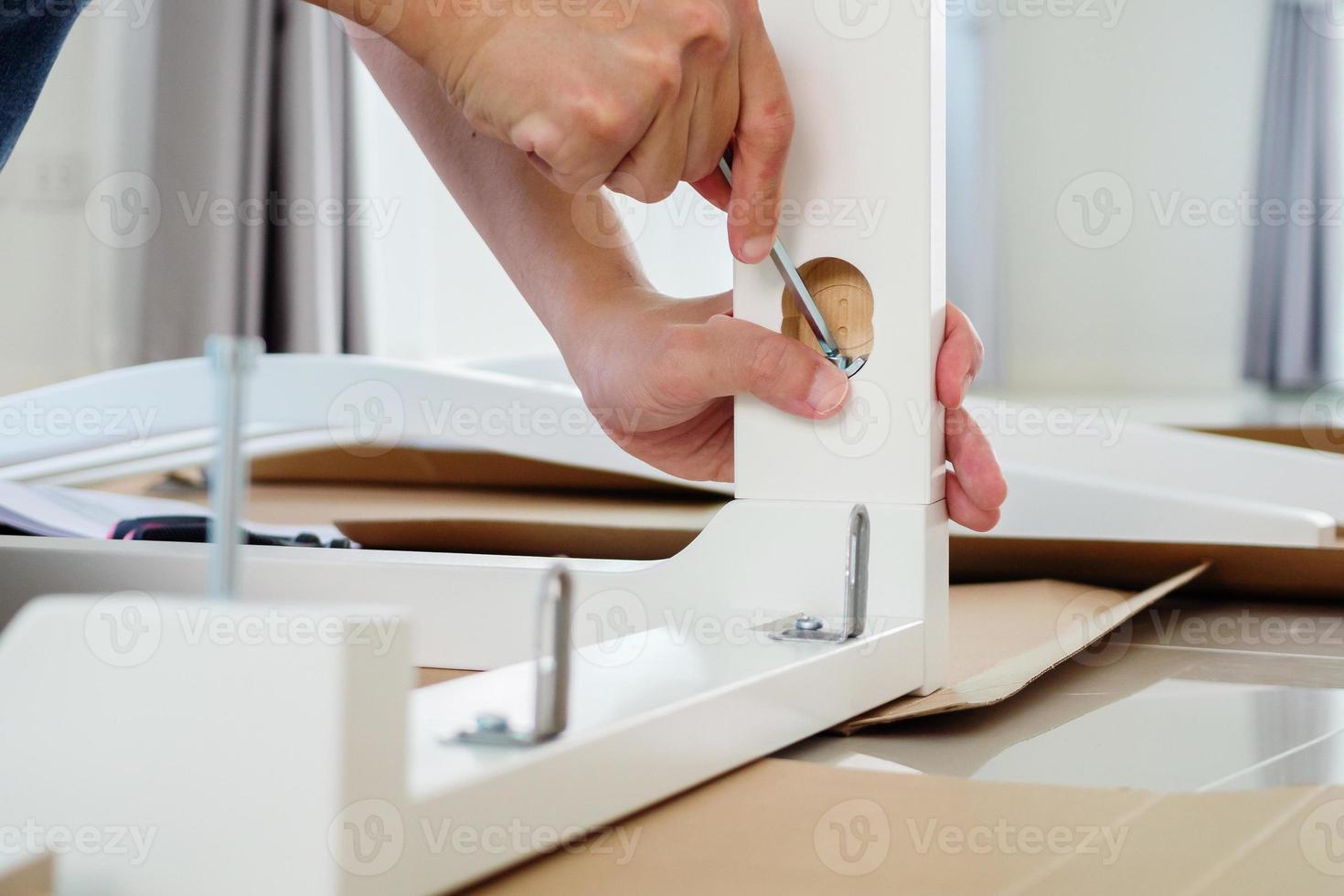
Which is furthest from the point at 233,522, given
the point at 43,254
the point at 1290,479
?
the point at 43,254

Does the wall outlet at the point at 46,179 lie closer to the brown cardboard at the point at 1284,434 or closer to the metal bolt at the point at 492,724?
the brown cardboard at the point at 1284,434

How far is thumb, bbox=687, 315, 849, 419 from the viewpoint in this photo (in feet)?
2.11

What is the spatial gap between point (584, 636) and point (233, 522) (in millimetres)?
401

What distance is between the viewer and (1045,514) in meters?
1.05

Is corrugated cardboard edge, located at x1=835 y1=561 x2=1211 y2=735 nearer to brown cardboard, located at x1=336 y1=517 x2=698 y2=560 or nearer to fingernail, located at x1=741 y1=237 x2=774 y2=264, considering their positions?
fingernail, located at x1=741 y1=237 x2=774 y2=264

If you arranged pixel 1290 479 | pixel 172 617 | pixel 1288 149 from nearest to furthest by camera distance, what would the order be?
pixel 172 617 < pixel 1290 479 < pixel 1288 149

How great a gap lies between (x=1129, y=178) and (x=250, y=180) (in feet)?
12.2

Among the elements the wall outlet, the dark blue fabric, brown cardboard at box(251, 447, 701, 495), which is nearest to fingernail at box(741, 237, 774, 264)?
the dark blue fabric

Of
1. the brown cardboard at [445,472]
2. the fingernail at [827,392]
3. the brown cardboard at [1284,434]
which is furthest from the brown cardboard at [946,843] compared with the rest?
the brown cardboard at [1284,434]

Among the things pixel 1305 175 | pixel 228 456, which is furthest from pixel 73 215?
pixel 1305 175

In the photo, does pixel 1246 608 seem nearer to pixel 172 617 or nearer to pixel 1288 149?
pixel 172 617

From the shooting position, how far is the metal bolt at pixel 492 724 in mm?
362

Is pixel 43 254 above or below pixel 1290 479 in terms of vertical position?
above

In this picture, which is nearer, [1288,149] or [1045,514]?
[1045,514]
